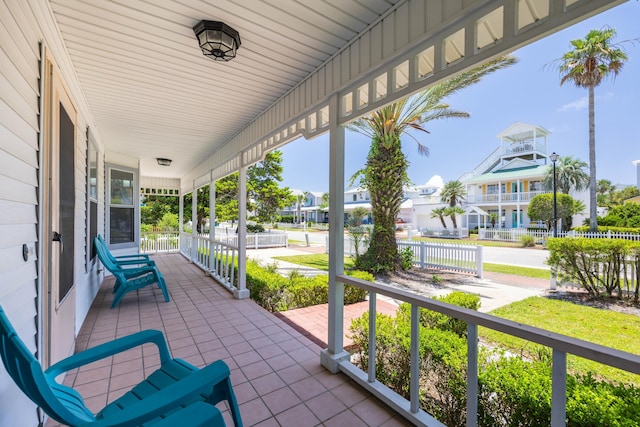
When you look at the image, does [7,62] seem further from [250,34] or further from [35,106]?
[250,34]

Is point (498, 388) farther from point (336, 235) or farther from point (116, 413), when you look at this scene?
point (116, 413)

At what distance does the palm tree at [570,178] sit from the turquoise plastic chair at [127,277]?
21156 millimetres

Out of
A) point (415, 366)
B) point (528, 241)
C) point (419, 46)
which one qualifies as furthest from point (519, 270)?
point (419, 46)

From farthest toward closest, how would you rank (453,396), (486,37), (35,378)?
(453,396) → (486,37) → (35,378)

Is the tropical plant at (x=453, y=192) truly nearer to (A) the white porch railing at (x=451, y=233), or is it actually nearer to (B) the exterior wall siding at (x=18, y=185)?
(A) the white porch railing at (x=451, y=233)

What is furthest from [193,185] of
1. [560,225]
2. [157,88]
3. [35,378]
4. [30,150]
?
[560,225]

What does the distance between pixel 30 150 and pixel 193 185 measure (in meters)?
7.43

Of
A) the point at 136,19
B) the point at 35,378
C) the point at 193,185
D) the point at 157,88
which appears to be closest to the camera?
the point at 35,378

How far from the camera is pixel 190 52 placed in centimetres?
245

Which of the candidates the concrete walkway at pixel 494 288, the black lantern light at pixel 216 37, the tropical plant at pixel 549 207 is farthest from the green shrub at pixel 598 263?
the tropical plant at pixel 549 207

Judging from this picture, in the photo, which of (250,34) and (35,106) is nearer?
(35,106)

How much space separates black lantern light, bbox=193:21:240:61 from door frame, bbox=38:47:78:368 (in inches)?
38.7

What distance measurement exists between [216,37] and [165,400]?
2.27 m

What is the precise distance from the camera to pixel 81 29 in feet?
7.04
